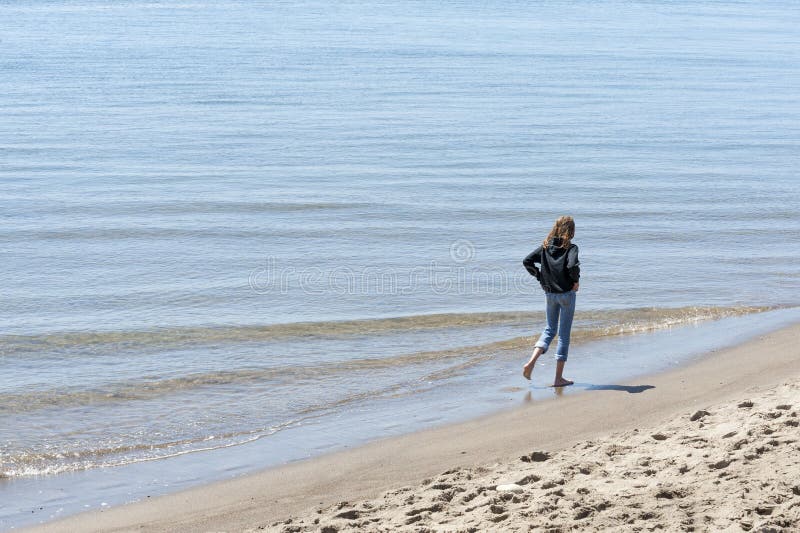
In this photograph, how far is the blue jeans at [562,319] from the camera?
9.62 meters

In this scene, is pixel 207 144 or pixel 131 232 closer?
pixel 131 232

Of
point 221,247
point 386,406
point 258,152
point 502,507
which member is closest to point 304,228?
point 221,247

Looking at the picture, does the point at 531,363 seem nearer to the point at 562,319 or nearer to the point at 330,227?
the point at 562,319

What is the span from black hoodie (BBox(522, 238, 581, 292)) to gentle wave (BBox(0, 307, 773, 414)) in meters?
1.67

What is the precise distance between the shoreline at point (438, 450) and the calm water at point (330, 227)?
48 cm

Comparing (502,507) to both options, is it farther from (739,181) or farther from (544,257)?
(739,181)

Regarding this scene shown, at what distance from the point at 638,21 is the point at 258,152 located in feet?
160

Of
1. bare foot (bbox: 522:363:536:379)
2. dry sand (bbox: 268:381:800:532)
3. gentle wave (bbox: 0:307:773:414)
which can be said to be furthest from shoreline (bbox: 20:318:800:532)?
gentle wave (bbox: 0:307:773:414)

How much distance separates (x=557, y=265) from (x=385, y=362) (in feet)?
8.58

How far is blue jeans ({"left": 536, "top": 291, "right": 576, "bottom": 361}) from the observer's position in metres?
9.62

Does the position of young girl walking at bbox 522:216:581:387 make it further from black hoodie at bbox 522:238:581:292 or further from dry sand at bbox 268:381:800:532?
dry sand at bbox 268:381:800:532

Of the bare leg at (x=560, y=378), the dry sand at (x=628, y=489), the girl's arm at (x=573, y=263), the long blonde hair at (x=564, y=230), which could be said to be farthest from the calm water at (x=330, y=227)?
the dry sand at (x=628, y=489)

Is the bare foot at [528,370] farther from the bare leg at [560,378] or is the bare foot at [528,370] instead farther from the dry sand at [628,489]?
the dry sand at [628,489]

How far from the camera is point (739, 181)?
21.7m
